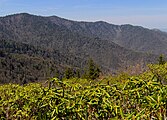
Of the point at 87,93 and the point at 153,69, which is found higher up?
the point at 87,93

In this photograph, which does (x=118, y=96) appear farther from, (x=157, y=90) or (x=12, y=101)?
(x=12, y=101)

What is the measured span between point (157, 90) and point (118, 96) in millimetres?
477

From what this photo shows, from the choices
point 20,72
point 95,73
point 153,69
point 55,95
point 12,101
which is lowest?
point 20,72

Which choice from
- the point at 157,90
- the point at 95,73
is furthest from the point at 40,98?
the point at 95,73

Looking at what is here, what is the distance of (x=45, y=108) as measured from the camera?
3.37m

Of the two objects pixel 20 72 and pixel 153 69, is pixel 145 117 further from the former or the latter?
pixel 20 72

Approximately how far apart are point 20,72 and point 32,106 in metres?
189

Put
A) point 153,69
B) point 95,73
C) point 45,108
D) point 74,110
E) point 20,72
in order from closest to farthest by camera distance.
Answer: point 74,110, point 45,108, point 153,69, point 95,73, point 20,72

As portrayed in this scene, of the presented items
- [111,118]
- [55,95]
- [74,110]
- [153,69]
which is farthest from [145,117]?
[153,69]

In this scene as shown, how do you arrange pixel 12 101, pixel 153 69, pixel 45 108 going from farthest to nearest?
pixel 153 69 < pixel 12 101 < pixel 45 108

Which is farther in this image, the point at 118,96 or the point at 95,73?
the point at 95,73

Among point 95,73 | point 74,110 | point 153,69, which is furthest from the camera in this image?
point 95,73

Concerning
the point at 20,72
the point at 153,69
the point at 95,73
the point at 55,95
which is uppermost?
the point at 55,95

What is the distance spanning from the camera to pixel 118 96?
3.54 m
